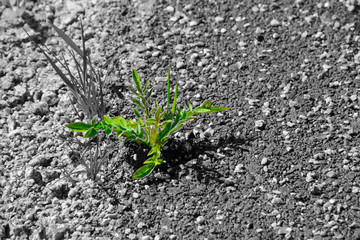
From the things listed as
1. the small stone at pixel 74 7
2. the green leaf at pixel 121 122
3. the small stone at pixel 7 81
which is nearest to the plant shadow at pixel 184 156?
the green leaf at pixel 121 122

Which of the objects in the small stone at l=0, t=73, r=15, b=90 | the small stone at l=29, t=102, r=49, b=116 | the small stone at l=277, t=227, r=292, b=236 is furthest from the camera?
the small stone at l=0, t=73, r=15, b=90

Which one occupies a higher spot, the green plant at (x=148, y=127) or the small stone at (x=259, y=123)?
the green plant at (x=148, y=127)

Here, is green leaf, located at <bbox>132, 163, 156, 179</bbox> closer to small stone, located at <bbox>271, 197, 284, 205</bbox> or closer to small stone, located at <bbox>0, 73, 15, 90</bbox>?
small stone, located at <bbox>271, 197, 284, 205</bbox>

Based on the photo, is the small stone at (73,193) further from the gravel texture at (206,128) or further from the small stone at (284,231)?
the small stone at (284,231)

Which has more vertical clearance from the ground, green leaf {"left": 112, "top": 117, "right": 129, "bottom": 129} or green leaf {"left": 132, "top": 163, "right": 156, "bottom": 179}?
green leaf {"left": 112, "top": 117, "right": 129, "bottom": 129}

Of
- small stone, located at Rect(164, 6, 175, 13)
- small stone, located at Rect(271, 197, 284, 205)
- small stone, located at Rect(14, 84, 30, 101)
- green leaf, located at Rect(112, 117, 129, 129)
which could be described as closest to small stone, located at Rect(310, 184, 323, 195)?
small stone, located at Rect(271, 197, 284, 205)

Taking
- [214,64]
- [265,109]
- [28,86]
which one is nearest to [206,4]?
[214,64]

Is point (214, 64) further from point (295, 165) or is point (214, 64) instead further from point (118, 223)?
point (118, 223)
